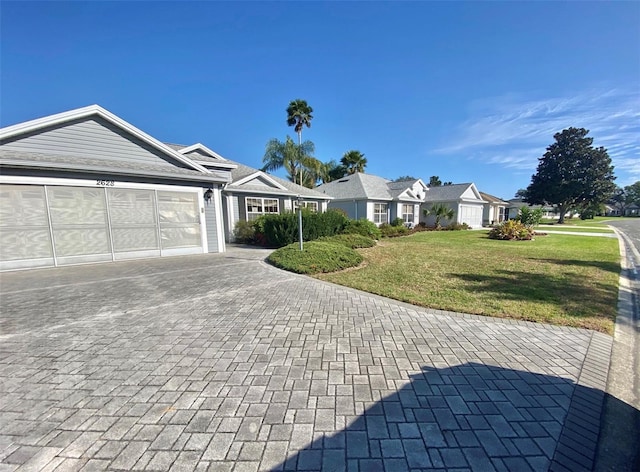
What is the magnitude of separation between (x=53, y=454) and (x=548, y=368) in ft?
16.0

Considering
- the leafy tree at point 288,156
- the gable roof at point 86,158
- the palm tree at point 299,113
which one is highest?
the palm tree at point 299,113

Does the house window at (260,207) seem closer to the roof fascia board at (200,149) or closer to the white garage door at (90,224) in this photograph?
the white garage door at (90,224)

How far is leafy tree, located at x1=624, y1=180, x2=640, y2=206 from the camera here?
285ft

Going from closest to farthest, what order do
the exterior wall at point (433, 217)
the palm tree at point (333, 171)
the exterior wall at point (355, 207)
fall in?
the exterior wall at point (355, 207) → the exterior wall at point (433, 217) → the palm tree at point (333, 171)

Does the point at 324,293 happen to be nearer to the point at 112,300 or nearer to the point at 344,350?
the point at 344,350

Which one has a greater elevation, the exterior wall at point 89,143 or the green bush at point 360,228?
the exterior wall at point 89,143

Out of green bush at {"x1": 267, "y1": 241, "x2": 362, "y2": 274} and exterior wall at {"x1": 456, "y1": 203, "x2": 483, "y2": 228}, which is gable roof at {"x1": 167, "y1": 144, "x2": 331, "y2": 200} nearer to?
green bush at {"x1": 267, "y1": 241, "x2": 362, "y2": 274}

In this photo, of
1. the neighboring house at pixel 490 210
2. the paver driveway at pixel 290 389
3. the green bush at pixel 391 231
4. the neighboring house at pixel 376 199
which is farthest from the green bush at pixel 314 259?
the neighboring house at pixel 490 210

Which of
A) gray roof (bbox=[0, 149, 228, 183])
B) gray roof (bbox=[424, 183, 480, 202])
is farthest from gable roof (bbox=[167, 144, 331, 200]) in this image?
gray roof (bbox=[424, 183, 480, 202])

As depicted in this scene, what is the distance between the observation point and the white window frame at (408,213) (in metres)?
25.6

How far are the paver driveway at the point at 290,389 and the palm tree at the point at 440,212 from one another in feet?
79.2

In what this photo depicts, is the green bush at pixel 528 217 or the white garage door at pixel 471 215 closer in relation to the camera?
the green bush at pixel 528 217

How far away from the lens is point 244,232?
1466 cm

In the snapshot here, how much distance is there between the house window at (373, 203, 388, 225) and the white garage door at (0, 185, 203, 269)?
54.3 ft
